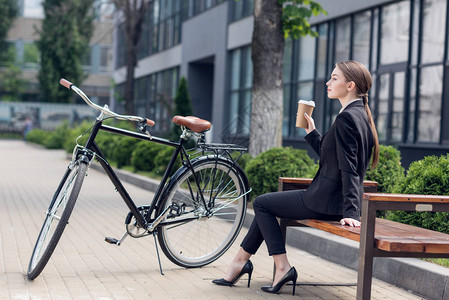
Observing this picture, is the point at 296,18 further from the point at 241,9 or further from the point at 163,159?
the point at 241,9

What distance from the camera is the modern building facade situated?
575 inches

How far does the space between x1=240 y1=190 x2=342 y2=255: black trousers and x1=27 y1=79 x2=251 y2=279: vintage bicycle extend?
2.76ft

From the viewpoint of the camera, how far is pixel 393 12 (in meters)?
16.1

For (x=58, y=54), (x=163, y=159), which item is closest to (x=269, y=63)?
(x=163, y=159)

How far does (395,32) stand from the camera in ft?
52.3

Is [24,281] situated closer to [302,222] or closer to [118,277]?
[118,277]

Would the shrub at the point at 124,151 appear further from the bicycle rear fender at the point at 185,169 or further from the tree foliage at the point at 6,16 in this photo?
the tree foliage at the point at 6,16

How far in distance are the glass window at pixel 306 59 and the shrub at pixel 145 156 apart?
20.1 ft

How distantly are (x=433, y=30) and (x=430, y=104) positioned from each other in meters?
1.52

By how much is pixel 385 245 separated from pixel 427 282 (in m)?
1.31

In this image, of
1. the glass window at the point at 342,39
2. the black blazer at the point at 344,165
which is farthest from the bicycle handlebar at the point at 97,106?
the glass window at the point at 342,39

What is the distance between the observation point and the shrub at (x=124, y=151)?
1728 centimetres

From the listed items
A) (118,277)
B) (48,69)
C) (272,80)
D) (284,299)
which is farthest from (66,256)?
(48,69)

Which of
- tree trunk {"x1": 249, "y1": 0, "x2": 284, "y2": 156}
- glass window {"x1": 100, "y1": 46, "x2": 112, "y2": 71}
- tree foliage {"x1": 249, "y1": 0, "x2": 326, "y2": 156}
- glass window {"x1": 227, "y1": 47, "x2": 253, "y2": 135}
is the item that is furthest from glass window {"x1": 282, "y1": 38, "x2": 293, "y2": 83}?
glass window {"x1": 100, "y1": 46, "x2": 112, "y2": 71}
